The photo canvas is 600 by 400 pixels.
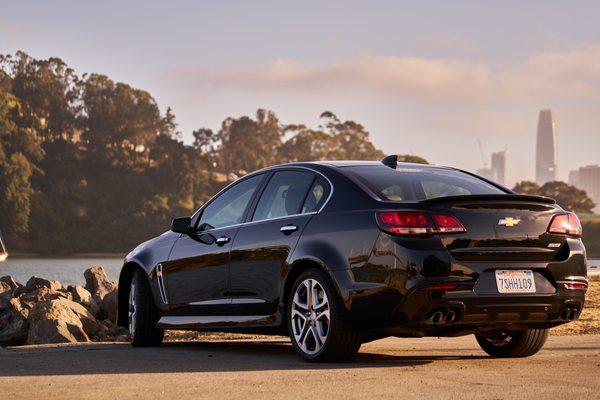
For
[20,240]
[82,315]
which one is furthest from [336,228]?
[20,240]

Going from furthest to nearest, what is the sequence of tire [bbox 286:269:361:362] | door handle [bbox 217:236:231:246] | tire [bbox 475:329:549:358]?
1. door handle [bbox 217:236:231:246]
2. tire [bbox 475:329:549:358]
3. tire [bbox 286:269:361:362]

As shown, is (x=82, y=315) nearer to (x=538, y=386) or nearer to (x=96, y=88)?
(x=538, y=386)

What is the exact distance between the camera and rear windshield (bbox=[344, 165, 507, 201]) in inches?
350

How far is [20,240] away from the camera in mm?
112375

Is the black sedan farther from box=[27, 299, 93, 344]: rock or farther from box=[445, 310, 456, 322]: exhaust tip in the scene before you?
box=[27, 299, 93, 344]: rock

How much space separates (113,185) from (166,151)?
745 cm

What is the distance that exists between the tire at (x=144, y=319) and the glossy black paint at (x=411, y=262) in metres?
1.73

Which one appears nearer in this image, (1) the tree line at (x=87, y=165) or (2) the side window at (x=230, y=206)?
(2) the side window at (x=230, y=206)

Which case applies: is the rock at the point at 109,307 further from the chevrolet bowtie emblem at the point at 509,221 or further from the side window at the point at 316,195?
the chevrolet bowtie emblem at the point at 509,221

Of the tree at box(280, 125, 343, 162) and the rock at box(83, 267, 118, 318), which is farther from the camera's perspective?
the tree at box(280, 125, 343, 162)

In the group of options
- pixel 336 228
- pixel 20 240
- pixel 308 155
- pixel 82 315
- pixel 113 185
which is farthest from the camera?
pixel 308 155

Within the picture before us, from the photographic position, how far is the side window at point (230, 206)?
33.1 feet

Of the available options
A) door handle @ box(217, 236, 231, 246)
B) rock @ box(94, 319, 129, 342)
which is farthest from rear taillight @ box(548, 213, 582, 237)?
rock @ box(94, 319, 129, 342)

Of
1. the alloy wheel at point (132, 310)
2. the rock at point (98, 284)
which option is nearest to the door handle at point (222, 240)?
the alloy wheel at point (132, 310)
